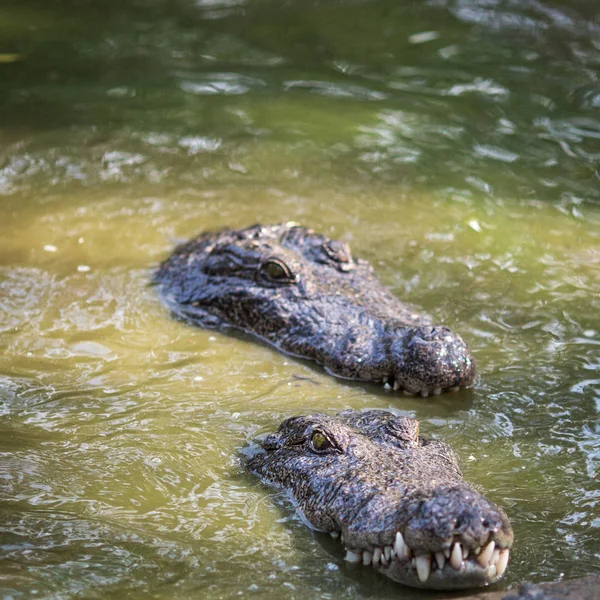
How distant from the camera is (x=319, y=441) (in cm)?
555

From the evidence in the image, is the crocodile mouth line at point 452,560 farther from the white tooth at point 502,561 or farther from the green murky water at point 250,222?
the green murky water at point 250,222

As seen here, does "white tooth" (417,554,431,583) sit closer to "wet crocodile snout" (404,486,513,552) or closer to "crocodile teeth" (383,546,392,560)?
"wet crocodile snout" (404,486,513,552)

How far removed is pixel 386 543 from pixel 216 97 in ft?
30.1

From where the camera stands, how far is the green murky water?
17.5ft

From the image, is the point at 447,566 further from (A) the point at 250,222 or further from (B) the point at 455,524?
(A) the point at 250,222

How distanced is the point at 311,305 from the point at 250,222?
2.20 m

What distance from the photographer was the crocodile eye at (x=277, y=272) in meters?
8.09

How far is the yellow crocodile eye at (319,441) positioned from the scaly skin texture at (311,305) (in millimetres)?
1543

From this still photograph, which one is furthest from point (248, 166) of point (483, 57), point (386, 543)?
point (386, 543)

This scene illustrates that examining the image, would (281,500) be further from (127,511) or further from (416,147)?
(416,147)

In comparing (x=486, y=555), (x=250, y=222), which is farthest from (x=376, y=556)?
(x=250, y=222)

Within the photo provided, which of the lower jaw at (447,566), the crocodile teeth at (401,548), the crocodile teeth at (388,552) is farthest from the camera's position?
the crocodile teeth at (388,552)

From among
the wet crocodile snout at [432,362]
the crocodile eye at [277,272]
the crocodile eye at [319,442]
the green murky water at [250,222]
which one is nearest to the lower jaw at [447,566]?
the green murky water at [250,222]

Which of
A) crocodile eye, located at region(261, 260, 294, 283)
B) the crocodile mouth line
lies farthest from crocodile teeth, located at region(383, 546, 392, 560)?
crocodile eye, located at region(261, 260, 294, 283)
